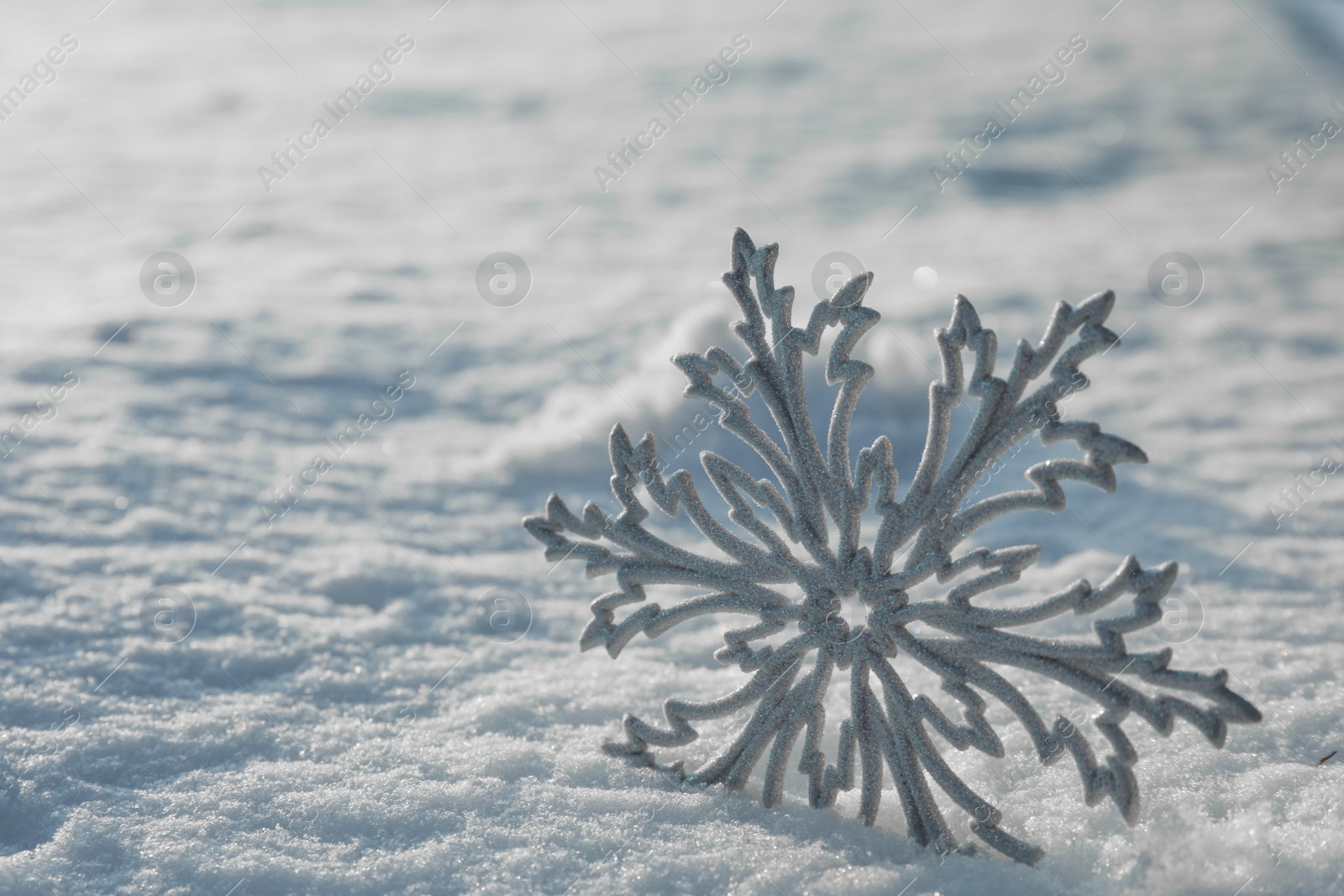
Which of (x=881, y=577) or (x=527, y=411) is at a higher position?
(x=527, y=411)

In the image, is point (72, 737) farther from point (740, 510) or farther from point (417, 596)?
point (740, 510)

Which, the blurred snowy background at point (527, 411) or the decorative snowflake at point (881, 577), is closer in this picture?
the decorative snowflake at point (881, 577)

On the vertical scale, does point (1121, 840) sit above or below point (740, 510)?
below

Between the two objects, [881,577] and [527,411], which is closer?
[881,577]

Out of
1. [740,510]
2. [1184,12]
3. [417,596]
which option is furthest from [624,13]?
[740,510]
